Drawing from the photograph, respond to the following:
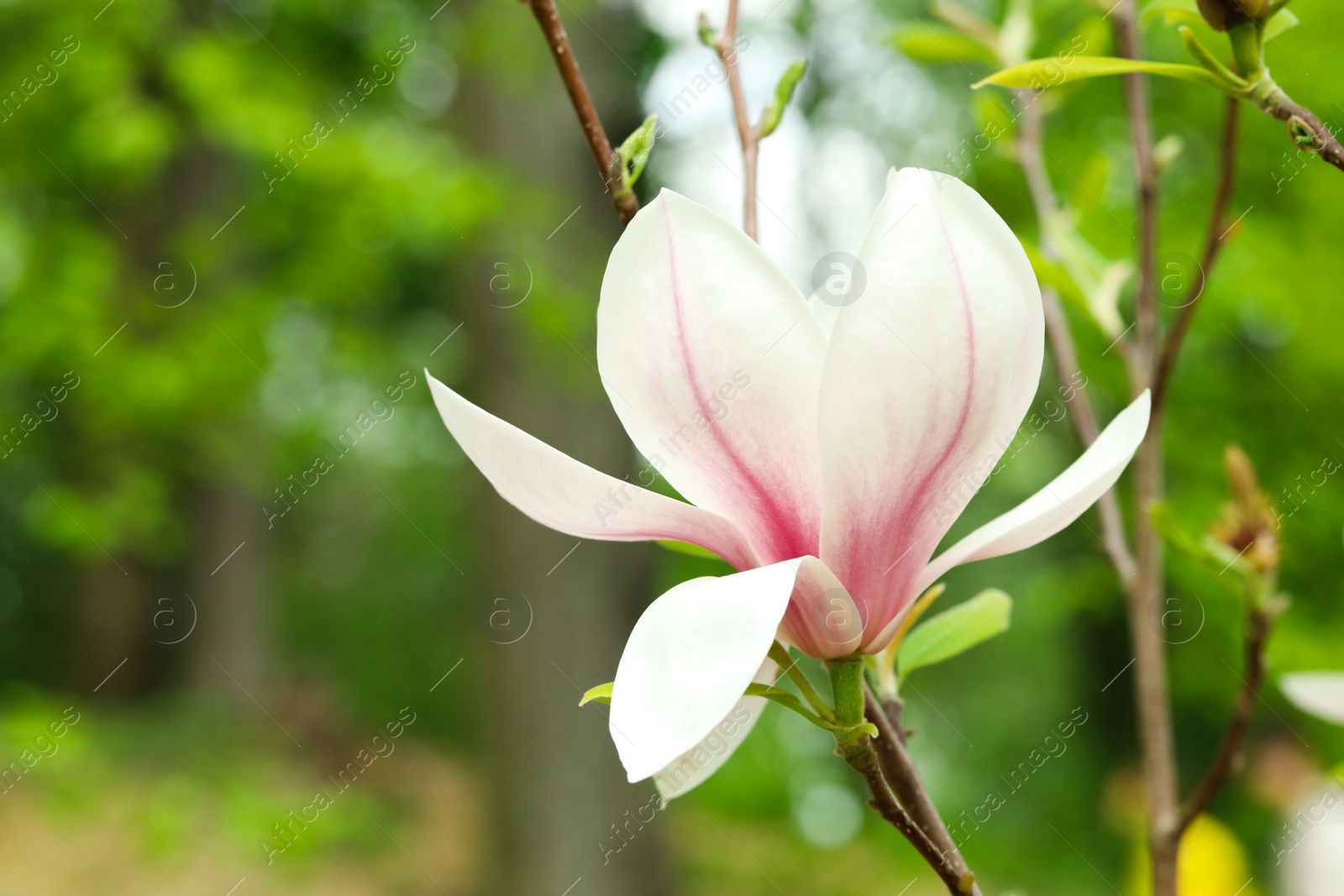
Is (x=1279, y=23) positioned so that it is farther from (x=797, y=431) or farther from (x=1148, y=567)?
(x=1148, y=567)

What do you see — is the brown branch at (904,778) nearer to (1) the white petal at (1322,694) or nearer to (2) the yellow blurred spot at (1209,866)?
(1) the white petal at (1322,694)

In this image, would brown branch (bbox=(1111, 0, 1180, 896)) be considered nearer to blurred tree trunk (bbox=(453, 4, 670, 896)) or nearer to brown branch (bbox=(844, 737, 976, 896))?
brown branch (bbox=(844, 737, 976, 896))

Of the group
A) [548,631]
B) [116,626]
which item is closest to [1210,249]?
[548,631]

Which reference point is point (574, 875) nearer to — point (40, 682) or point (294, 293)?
point (294, 293)

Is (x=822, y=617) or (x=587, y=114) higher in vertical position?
(x=587, y=114)

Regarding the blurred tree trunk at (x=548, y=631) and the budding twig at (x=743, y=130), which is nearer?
the budding twig at (x=743, y=130)

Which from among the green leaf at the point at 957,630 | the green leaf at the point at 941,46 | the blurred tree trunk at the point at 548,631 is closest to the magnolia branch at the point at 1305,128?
the green leaf at the point at 957,630
